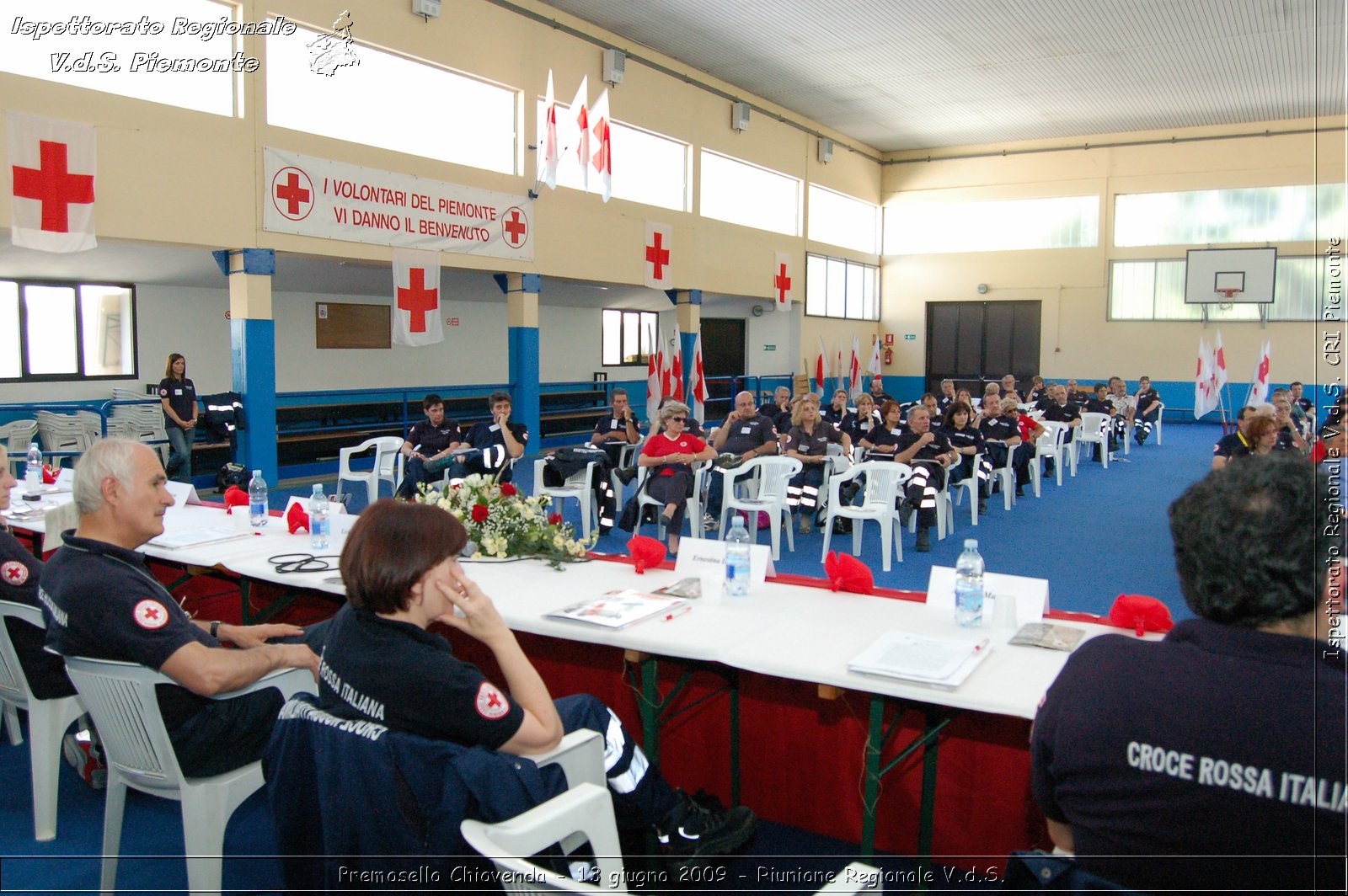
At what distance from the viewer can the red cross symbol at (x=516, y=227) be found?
10.4 metres

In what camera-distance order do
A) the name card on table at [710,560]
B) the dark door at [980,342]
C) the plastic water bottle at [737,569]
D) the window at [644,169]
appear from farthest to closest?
the dark door at [980,342]
the window at [644,169]
the name card on table at [710,560]
the plastic water bottle at [737,569]

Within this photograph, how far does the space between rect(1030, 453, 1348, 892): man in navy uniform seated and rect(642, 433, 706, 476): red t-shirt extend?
5148 mm

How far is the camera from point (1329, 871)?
1129 mm

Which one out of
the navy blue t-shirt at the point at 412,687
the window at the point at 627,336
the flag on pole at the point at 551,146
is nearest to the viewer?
the navy blue t-shirt at the point at 412,687

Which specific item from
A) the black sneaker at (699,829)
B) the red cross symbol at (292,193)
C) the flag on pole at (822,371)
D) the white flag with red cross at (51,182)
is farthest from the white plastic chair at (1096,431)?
the white flag with red cross at (51,182)

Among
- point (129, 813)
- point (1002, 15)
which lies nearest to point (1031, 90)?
point (1002, 15)

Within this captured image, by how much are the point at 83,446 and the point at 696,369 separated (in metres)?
6.72

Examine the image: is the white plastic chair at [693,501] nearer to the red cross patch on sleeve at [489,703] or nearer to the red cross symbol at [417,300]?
the red cross symbol at [417,300]

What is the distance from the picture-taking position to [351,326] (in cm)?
1182

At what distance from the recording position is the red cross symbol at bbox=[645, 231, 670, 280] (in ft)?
41.2

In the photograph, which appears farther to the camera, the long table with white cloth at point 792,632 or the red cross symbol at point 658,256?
the red cross symbol at point 658,256

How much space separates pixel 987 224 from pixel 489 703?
18770mm

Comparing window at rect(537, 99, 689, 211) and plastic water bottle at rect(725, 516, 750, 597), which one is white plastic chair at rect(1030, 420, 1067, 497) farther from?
plastic water bottle at rect(725, 516, 750, 597)

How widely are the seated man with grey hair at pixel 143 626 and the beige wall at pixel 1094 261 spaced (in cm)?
1534
